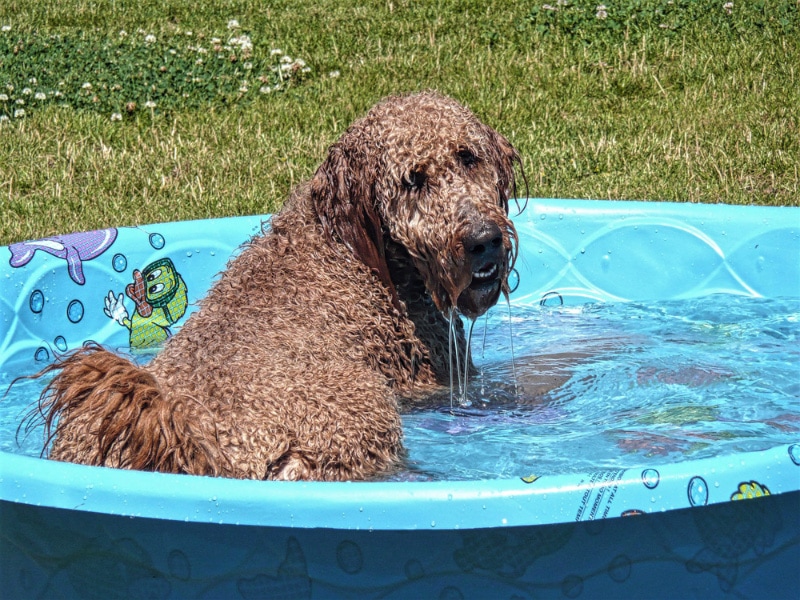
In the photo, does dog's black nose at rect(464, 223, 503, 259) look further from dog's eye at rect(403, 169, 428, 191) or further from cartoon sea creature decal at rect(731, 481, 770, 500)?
cartoon sea creature decal at rect(731, 481, 770, 500)

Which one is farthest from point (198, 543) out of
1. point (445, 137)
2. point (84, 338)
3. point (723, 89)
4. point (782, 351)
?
point (723, 89)

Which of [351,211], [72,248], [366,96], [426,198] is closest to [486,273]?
[426,198]

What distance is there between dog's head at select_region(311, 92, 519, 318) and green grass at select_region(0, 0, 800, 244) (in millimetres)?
3504

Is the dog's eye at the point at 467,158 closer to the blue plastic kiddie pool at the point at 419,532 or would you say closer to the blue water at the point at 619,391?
the blue water at the point at 619,391

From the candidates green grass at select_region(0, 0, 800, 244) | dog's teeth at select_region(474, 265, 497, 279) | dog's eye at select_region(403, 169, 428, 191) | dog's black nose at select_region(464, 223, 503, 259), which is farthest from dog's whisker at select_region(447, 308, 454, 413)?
green grass at select_region(0, 0, 800, 244)

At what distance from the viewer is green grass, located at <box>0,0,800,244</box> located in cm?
845

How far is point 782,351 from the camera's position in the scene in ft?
19.3

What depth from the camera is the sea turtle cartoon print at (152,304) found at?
253 inches

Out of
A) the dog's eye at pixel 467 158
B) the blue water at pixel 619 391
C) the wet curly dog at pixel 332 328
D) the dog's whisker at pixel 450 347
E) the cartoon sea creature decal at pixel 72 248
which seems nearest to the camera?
the wet curly dog at pixel 332 328

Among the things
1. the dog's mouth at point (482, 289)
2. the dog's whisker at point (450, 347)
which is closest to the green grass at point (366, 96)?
the dog's whisker at point (450, 347)

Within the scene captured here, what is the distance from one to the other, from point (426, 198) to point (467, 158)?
0.31 meters

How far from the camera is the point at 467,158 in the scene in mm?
4734

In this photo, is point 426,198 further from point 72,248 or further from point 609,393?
point 72,248

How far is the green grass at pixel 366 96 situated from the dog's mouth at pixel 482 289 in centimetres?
376
